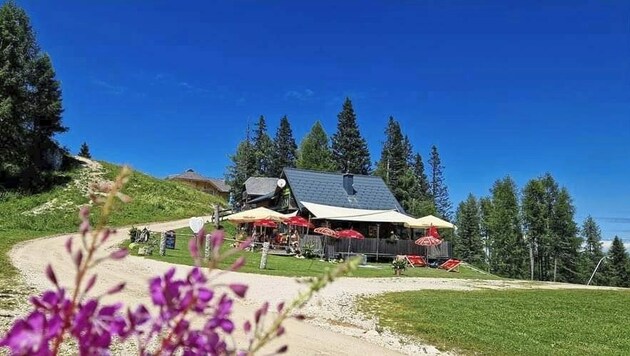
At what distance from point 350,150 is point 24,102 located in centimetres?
4077

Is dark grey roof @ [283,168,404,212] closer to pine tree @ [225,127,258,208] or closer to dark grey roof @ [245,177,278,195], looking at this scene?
dark grey roof @ [245,177,278,195]

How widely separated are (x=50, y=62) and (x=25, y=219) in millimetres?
17241

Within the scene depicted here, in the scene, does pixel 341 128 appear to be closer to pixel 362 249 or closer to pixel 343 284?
pixel 362 249

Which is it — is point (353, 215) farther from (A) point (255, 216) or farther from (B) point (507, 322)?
(B) point (507, 322)

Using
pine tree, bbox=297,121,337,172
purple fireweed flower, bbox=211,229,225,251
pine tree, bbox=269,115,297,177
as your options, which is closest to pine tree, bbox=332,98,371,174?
pine tree, bbox=297,121,337,172

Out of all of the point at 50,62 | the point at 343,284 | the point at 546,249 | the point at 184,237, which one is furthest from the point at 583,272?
the point at 50,62

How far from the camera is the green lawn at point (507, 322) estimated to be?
812 cm

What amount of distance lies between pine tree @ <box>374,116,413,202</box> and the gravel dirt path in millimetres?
46937

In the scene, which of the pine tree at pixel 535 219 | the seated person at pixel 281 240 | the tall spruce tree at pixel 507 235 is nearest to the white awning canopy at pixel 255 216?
the seated person at pixel 281 240

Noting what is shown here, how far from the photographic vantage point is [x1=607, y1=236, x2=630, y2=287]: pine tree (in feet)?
218

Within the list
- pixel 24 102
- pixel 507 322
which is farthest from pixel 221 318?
pixel 24 102

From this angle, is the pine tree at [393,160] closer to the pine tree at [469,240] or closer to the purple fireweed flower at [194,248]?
the pine tree at [469,240]

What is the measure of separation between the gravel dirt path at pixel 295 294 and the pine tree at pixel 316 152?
47509 millimetres

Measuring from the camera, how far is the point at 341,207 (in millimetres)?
35656
